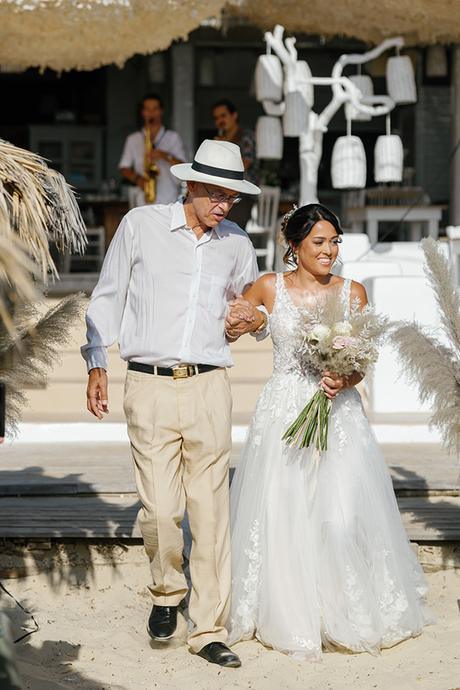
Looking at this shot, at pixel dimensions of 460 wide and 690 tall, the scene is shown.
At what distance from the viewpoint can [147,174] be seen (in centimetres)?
1116

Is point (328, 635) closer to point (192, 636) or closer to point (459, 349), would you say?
point (192, 636)

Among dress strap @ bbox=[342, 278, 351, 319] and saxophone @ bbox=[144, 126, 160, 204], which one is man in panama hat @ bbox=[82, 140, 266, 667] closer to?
dress strap @ bbox=[342, 278, 351, 319]

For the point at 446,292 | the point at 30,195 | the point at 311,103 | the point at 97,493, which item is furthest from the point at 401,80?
the point at 30,195

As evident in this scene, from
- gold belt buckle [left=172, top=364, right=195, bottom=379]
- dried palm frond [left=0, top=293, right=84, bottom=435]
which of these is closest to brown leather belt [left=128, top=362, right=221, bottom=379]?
gold belt buckle [left=172, top=364, right=195, bottom=379]

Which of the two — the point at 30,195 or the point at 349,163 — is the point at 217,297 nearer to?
the point at 30,195

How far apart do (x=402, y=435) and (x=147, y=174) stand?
4.30m

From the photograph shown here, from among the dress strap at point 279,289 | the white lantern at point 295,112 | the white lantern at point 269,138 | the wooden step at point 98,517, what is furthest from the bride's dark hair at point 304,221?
the white lantern at point 269,138

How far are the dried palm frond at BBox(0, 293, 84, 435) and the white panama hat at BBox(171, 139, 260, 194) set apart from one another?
2.26 feet

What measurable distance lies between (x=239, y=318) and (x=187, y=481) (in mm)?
688

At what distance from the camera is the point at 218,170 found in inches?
180

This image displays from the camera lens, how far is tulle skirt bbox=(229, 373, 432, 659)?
4.63 meters

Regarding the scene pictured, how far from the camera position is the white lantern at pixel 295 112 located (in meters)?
10.4

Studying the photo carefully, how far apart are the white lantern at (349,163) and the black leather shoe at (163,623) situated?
660 centimetres

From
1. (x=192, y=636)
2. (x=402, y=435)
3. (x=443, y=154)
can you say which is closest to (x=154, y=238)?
(x=192, y=636)
